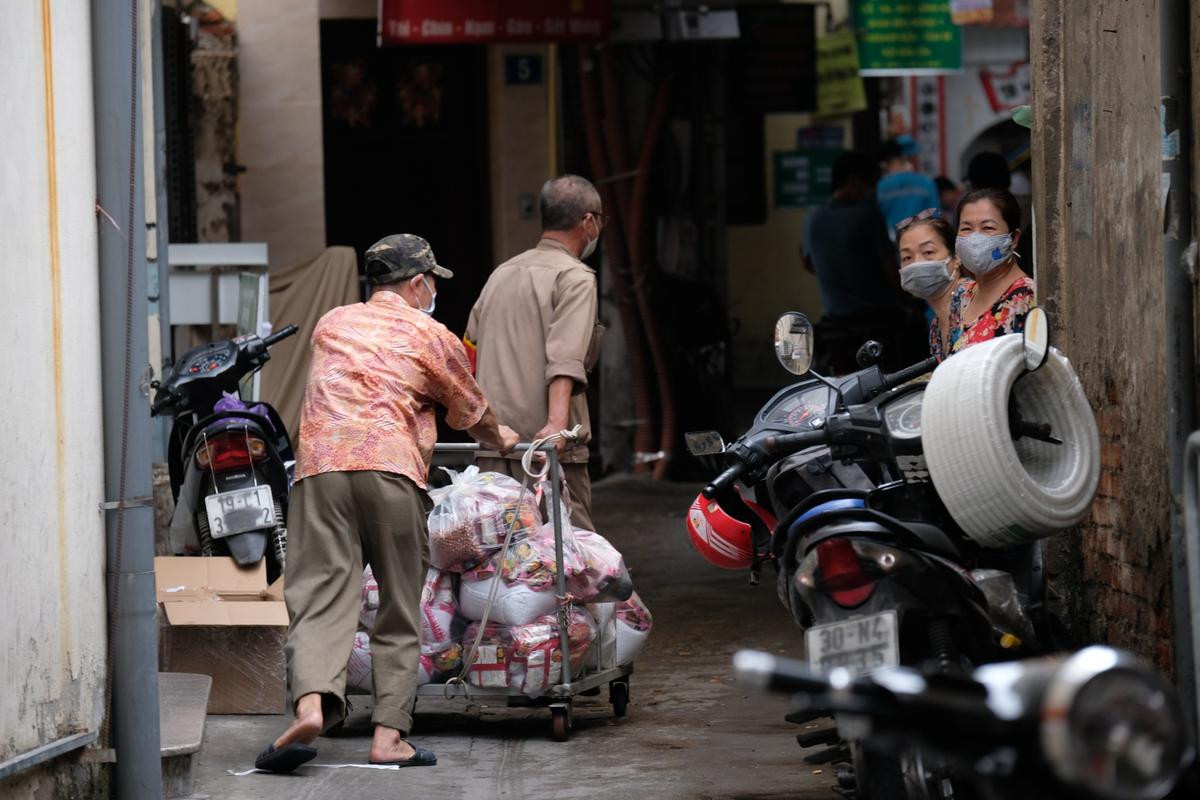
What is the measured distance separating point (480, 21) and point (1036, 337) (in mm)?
8374

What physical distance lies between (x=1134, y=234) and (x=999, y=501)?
1666mm

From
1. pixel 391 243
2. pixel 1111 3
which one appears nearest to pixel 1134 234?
pixel 1111 3

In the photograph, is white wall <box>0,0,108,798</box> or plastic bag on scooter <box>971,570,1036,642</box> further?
white wall <box>0,0,108,798</box>

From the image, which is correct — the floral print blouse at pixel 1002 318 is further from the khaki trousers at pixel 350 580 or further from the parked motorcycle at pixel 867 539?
the khaki trousers at pixel 350 580

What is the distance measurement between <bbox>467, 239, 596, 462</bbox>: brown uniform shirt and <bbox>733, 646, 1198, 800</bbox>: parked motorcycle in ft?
15.2

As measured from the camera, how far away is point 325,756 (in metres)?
6.27

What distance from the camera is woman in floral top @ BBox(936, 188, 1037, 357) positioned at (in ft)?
20.0

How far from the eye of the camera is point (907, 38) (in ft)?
64.2

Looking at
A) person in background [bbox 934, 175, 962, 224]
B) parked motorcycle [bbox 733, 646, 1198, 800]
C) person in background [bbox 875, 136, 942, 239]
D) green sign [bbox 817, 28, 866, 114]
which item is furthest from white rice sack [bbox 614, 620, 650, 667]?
green sign [bbox 817, 28, 866, 114]

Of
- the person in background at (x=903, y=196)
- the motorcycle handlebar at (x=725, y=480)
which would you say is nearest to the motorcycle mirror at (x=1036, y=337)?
the motorcycle handlebar at (x=725, y=480)

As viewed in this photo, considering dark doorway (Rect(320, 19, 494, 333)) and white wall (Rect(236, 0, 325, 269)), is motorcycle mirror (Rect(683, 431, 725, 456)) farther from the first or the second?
dark doorway (Rect(320, 19, 494, 333))

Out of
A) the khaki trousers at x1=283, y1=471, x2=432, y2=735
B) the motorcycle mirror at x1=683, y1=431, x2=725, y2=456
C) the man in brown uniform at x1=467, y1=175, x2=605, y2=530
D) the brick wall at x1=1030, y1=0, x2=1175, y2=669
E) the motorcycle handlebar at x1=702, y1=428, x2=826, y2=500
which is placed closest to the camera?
the motorcycle handlebar at x1=702, y1=428, x2=826, y2=500

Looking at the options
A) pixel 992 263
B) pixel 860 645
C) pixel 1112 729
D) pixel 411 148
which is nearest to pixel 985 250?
pixel 992 263

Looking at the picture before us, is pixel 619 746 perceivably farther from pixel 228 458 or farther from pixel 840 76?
pixel 840 76
